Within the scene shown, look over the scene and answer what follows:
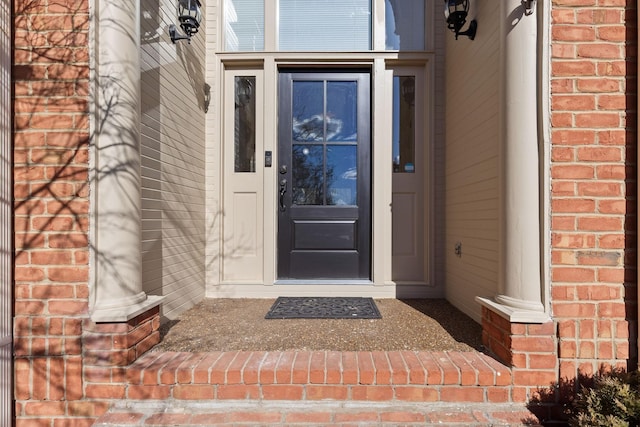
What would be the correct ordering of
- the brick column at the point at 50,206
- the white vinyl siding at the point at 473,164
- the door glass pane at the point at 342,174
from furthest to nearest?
the door glass pane at the point at 342,174, the white vinyl siding at the point at 473,164, the brick column at the point at 50,206

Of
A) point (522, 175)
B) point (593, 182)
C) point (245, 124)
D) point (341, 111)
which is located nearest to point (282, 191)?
point (245, 124)

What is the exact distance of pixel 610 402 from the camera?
4.31 feet

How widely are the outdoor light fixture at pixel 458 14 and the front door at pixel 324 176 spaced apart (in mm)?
924

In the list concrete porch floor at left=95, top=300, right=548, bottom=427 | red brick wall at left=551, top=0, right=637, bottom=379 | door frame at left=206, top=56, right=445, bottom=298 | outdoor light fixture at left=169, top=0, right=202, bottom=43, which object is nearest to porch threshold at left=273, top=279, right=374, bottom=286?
door frame at left=206, top=56, right=445, bottom=298

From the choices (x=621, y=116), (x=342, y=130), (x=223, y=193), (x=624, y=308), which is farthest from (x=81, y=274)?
(x=621, y=116)

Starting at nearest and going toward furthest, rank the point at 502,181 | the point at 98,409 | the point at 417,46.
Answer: the point at 98,409
the point at 502,181
the point at 417,46

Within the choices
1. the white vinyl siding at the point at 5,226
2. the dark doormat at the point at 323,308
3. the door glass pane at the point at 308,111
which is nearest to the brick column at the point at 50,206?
the white vinyl siding at the point at 5,226

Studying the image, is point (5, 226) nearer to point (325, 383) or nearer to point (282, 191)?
point (325, 383)

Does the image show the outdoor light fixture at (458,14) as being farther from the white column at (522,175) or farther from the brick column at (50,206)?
the brick column at (50,206)

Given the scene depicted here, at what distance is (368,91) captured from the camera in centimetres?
298

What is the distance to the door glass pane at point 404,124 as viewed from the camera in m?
2.97

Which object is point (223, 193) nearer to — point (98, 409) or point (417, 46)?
point (98, 409)

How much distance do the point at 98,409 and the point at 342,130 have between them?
260 cm

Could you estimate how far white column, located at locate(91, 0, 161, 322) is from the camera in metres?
1.54
